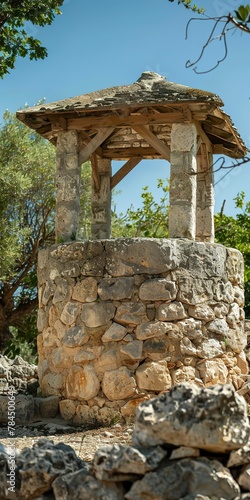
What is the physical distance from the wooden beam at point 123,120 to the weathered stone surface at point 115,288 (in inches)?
89.0

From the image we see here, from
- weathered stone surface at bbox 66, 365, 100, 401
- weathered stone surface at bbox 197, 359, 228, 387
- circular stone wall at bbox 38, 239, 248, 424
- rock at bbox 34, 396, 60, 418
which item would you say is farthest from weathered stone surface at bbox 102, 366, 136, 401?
weathered stone surface at bbox 197, 359, 228, 387

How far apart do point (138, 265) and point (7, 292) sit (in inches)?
346

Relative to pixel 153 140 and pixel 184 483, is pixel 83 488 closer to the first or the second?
pixel 184 483

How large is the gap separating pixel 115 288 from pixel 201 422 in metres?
4.36

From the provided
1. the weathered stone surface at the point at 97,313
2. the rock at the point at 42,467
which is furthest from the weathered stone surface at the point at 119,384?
the rock at the point at 42,467

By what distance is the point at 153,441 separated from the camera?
14.3 feet

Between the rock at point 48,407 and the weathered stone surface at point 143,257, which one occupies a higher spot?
the weathered stone surface at point 143,257

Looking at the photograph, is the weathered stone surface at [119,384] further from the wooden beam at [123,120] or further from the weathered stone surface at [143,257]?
the wooden beam at [123,120]

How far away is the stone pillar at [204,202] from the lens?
11031 millimetres

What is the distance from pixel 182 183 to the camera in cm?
930

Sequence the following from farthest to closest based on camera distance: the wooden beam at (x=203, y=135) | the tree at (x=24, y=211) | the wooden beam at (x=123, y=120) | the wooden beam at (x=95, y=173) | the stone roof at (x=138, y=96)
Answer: the tree at (x=24, y=211), the wooden beam at (x=95, y=173), the wooden beam at (x=203, y=135), the wooden beam at (x=123, y=120), the stone roof at (x=138, y=96)

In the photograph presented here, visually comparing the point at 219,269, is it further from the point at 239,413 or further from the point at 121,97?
the point at 239,413

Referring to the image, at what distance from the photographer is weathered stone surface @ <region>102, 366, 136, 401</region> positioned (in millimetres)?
8398

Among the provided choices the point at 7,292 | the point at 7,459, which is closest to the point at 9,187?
the point at 7,292
